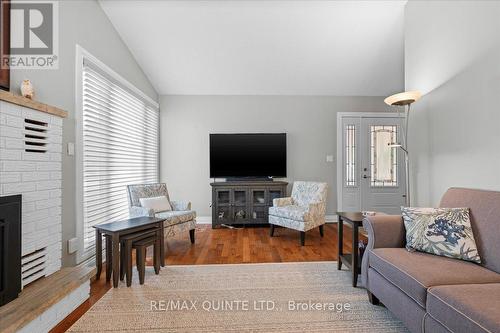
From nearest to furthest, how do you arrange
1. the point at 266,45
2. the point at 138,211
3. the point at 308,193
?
the point at 138,211 < the point at 266,45 < the point at 308,193

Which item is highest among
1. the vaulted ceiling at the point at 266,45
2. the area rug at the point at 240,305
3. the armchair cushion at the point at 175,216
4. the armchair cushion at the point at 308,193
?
the vaulted ceiling at the point at 266,45

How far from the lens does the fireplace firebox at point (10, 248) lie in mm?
1516

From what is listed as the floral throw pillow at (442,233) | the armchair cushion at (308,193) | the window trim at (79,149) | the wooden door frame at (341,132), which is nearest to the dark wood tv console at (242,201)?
the armchair cushion at (308,193)

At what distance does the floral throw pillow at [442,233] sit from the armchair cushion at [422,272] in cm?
5

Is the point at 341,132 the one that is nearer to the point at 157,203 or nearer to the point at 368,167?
the point at 368,167

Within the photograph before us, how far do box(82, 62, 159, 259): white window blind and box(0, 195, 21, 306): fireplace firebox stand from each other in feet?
3.16

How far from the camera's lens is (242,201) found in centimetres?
437

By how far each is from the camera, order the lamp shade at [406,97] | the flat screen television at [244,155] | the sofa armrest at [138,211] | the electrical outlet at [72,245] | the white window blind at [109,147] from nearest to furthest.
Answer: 1. the electrical outlet at [72,245]
2. the lamp shade at [406,97]
3. the white window blind at [109,147]
4. the sofa armrest at [138,211]
5. the flat screen television at [244,155]

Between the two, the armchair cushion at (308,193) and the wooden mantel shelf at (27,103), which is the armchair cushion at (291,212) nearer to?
the armchair cushion at (308,193)

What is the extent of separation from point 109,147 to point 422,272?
3353 mm

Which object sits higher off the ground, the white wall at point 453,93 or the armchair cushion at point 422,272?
the white wall at point 453,93

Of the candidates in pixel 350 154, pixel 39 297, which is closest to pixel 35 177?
pixel 39 297

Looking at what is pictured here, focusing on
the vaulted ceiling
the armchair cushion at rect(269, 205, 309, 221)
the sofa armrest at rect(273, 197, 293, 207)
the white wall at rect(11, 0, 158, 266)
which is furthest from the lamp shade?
the white wall at rect(11, 0, 158, 266)

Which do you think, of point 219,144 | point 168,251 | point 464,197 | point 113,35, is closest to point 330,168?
point 219,144
